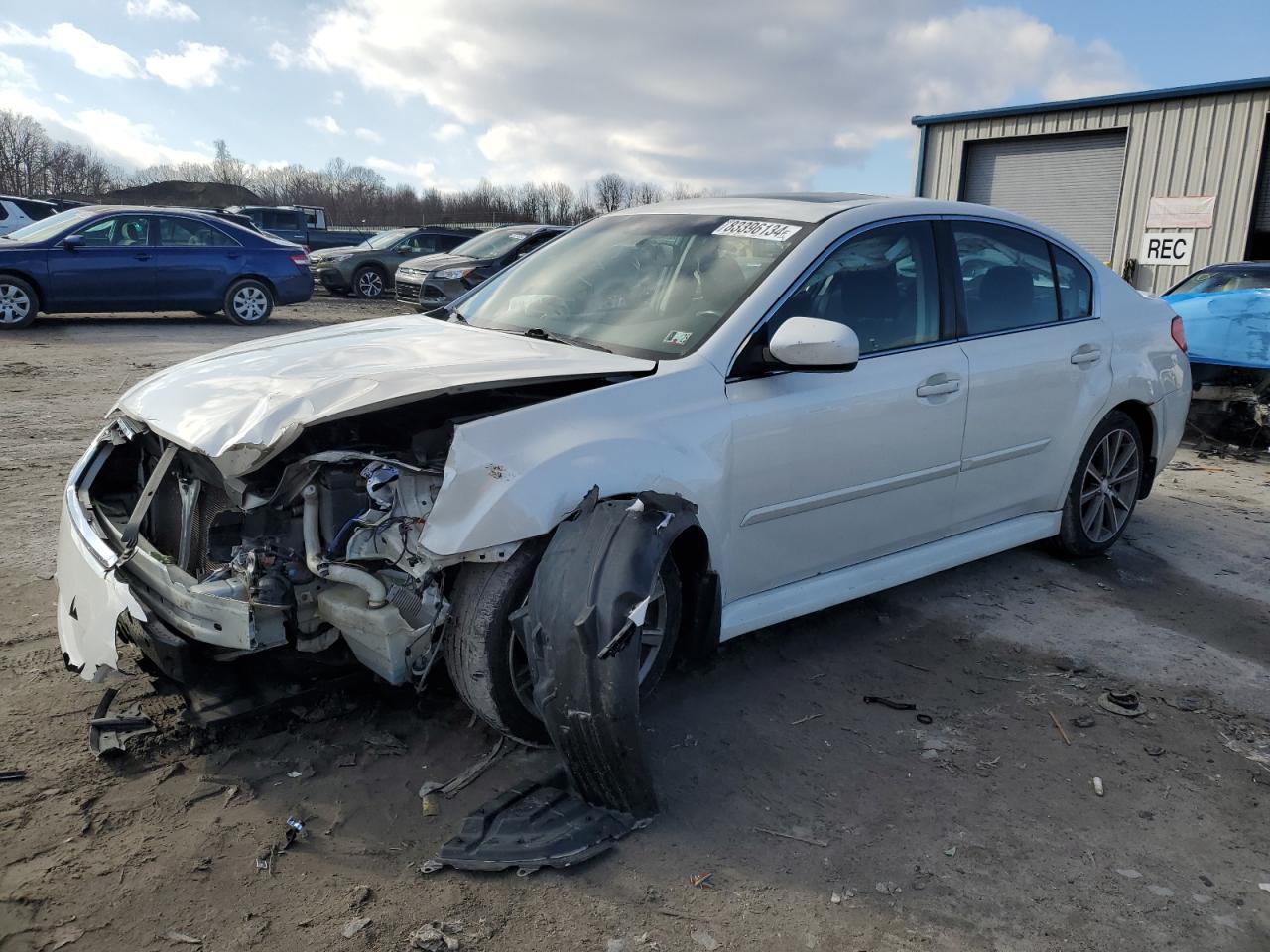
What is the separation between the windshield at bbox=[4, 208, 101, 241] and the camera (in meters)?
11.9

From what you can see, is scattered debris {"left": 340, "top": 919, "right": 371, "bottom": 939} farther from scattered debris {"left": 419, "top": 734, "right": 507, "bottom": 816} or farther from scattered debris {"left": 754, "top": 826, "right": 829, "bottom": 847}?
scattered debris {"left": 754, "top": 826, "right": 829, "bottom": 847}

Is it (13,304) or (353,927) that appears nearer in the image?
(353,927)

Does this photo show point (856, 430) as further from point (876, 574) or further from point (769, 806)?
point (769, 806)

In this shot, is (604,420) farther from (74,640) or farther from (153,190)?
(153,190)

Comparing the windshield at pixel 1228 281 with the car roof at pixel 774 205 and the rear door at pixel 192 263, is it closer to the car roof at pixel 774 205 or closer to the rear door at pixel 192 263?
the car roof at pixel 774 205

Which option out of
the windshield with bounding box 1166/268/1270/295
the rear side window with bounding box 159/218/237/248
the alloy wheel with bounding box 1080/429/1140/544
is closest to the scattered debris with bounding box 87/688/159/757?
the alloy wheel with bounding box 1080/429/1140/544

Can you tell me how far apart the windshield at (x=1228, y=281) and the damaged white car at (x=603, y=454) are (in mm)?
5865

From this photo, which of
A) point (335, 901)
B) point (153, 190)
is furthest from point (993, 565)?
point (153, 190)

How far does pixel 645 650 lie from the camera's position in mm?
3092

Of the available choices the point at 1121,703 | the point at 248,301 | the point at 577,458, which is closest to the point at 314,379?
the point at 577,458

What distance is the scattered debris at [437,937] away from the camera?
2246 mm

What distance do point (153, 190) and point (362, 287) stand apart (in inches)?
1571

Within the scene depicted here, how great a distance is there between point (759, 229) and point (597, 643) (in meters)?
1.93

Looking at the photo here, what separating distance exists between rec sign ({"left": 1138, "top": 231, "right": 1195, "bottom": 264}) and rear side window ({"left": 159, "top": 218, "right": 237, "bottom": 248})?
565 inches
